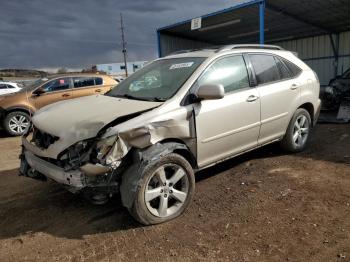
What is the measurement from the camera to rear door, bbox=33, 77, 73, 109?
9.80 meters

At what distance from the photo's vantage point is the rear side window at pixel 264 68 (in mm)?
4741

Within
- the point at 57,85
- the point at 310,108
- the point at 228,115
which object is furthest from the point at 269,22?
the point at 228,115

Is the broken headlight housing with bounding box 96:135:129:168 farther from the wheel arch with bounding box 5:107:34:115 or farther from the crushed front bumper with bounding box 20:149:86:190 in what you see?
the wheel arch with bounding box 5:107:34:115

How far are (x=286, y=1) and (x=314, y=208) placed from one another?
393 inches

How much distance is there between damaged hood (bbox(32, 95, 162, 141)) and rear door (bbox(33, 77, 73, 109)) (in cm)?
604

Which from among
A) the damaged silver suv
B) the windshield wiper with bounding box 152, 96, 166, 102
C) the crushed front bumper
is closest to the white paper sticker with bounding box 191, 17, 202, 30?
the damaged silver suv

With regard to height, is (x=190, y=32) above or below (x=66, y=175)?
above

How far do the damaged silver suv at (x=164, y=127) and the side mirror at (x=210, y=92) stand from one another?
11 millimetres

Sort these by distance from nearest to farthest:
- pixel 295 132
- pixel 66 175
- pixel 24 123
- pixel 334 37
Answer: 1. pixel 66 175
2. pixel 295 132
3. pixel 24 123
4. pixel 334 37

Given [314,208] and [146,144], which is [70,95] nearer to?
[146,144]

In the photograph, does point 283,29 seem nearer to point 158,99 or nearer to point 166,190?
point 158,99

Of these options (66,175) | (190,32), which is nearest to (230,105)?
(66,175)

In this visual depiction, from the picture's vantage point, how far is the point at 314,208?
369 centimetres

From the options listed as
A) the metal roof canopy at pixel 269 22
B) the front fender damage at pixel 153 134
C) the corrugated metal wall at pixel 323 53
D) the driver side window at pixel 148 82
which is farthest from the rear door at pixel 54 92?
the corrugated metal wall at pixel 323 53
